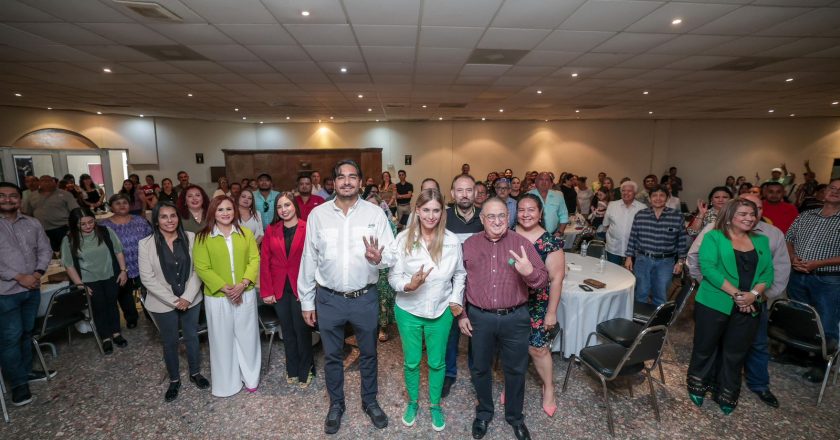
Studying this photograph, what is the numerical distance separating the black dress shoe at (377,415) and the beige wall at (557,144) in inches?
462

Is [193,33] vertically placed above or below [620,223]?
above

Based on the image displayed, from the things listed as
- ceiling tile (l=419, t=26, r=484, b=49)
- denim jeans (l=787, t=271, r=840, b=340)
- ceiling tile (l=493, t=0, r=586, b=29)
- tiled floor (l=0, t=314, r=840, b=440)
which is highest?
ceiling tile (l=419, t=26, r=484, b=49)

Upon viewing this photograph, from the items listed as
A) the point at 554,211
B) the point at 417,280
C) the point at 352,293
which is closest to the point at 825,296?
the point at 554,211

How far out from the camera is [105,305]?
377cm

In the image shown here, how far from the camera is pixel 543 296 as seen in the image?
2.59 m

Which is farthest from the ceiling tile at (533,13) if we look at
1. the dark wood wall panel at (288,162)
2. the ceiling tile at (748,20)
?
the dark wood wall panel at (288,162)

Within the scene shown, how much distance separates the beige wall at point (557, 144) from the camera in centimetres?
1251

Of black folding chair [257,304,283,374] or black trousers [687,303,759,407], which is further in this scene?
black folding chair [257,304,283,374]

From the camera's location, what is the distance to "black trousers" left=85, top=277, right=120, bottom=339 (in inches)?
145

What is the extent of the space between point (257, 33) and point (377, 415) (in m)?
4.12

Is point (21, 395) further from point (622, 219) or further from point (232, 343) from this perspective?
point (622, 219)

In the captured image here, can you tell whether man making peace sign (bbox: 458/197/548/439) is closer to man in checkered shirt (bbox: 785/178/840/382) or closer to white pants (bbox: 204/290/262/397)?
white pants (bbox: 204/290/262/397)

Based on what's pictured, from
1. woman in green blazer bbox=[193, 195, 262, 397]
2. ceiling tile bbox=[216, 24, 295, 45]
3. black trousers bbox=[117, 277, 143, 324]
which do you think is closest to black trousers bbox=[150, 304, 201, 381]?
woman in green blazer bbox=[193, 195, 262, 397]

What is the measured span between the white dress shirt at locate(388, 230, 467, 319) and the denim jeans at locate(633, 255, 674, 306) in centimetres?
279
